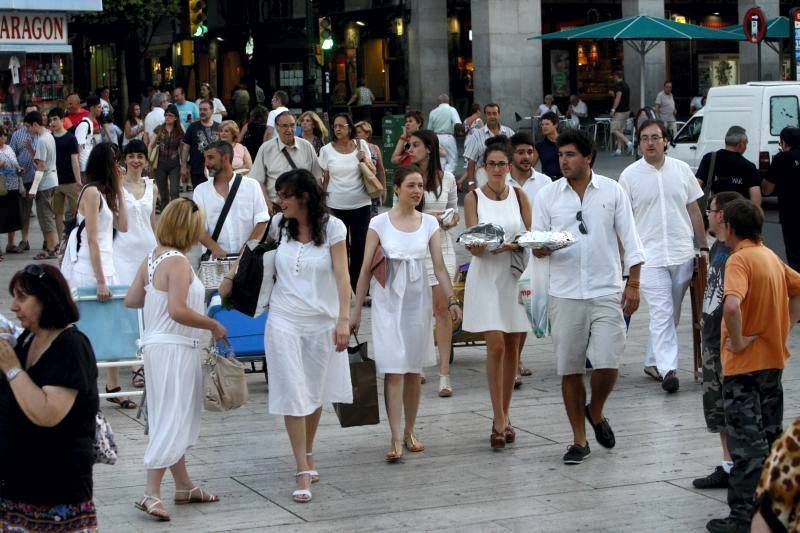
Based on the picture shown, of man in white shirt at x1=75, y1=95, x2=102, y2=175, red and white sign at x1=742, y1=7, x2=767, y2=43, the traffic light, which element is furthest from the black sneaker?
the traffic light

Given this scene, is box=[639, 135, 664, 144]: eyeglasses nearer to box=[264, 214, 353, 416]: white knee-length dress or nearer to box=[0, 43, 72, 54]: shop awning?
box=[264, 214, 353, 416]: white knee-length dress

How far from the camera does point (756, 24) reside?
26328 mm

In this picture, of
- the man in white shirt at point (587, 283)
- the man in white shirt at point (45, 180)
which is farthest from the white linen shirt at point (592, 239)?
the man in white shirt at point (45, 180)

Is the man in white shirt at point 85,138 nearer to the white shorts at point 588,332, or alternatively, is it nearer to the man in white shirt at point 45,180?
the man in white shirt at point 45,180

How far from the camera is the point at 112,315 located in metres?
9.80

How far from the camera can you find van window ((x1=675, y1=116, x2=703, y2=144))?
2473 cm

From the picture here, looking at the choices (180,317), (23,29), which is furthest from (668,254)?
(23,29)

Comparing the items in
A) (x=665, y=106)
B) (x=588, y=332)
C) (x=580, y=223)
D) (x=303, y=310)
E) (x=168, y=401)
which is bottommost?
(x=168, y=401)

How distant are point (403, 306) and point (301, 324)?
98cm

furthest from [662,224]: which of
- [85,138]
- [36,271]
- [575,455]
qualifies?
[85,138]

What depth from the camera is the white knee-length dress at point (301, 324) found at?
768 cm

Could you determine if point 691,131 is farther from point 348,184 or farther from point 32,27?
point 348,184

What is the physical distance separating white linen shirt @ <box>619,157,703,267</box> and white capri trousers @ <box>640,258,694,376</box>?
0.09 m

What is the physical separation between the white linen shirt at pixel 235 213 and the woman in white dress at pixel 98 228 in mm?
761
